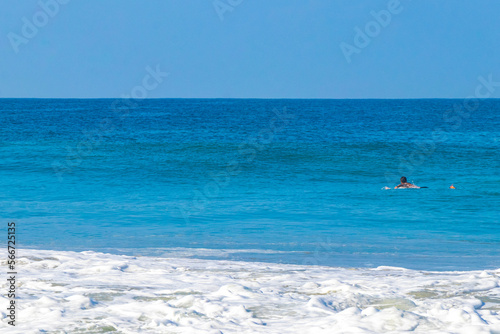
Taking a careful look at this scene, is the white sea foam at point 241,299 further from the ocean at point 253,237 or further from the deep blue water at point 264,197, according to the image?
the deep blue water at point 264,197

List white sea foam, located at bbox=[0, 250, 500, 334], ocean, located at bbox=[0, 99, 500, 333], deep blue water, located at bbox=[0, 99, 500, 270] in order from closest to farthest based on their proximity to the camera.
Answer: white sea foam, located at bbox=[0, 250, 500, 334], ocean, located at bbox=[0, 99, 500, 333], deep blue water, located at bbox=[0, 99, 500, 270]

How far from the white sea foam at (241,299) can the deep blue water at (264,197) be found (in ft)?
7.90

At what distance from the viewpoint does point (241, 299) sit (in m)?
6.77

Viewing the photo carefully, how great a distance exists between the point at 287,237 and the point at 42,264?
18.9 ft

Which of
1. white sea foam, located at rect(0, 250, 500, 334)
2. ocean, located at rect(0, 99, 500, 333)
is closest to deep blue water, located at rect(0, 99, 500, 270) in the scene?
ocean, located at rect(0, 99, 500, 333)

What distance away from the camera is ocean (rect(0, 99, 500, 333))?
6.18 metres

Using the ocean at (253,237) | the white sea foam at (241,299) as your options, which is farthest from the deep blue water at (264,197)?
the white sea foam at (241,299)

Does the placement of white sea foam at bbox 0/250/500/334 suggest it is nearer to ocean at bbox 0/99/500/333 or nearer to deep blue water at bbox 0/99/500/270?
ocean at bbox 0/99/500/333

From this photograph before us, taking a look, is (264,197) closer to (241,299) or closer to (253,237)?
(253,237)

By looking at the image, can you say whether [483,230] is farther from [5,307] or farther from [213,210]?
[5,307]

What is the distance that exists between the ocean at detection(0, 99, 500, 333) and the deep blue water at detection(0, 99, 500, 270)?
9 cm

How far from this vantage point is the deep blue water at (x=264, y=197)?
1217 centimetres

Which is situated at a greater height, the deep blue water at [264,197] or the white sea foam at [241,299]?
the deep blue water at [264,197]

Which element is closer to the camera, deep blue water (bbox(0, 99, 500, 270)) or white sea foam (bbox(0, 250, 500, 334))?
white sea foam (bbox(0, 250, 500, 334))
